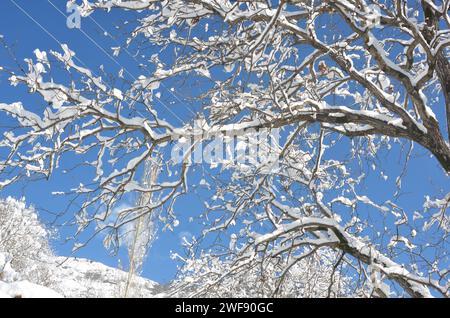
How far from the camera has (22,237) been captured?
2459cm

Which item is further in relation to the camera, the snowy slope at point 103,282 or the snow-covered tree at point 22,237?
the snow-covered tree at point 22,237

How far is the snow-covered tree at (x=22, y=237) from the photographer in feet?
72.8

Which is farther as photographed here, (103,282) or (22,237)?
(22,237)

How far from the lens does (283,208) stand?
600 cm

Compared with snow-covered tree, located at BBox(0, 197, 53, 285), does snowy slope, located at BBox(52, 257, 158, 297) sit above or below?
below

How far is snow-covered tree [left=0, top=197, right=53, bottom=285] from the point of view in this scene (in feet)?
72.8

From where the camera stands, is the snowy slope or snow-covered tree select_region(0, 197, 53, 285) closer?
the snowy slope

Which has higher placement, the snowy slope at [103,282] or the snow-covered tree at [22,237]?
the snow-covered tree at [22,237]

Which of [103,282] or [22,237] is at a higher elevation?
[22,237]
